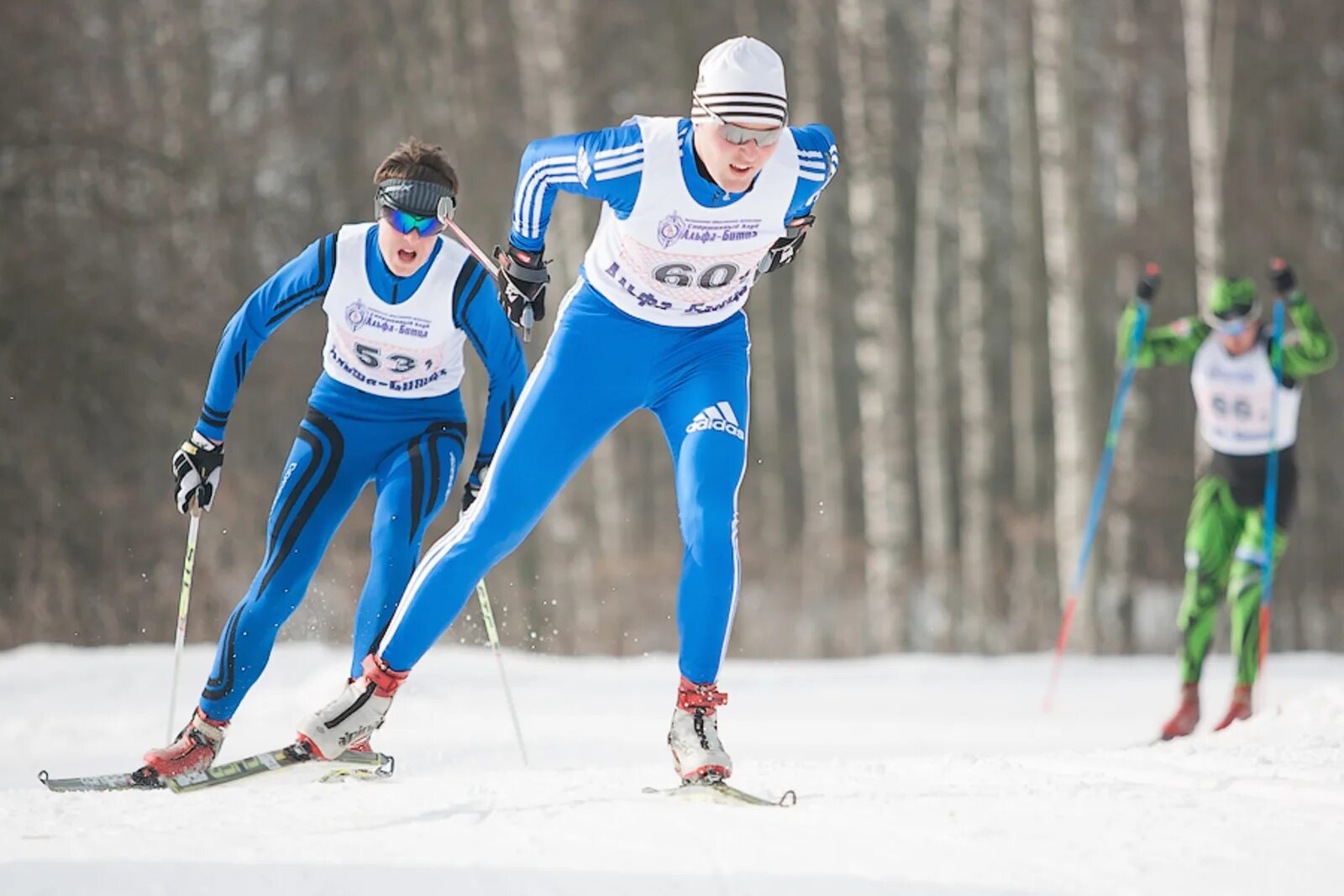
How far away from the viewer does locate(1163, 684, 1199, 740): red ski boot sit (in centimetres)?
796

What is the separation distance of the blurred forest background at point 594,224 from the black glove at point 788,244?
357 inches

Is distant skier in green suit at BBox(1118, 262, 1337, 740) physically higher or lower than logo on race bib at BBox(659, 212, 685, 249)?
lower

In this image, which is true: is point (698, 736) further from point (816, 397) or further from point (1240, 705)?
point (816, 397)

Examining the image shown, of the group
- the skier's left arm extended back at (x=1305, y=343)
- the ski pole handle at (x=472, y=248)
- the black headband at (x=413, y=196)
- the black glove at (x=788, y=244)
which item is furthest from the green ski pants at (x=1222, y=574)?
the black headband at (x=413, y=196)

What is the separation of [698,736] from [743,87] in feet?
5.63

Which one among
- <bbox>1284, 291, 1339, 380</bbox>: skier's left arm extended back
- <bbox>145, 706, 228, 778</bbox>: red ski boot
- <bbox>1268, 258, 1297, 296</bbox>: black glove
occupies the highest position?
<bbox>1268, 258, 1297, 296</bbox>: black glove

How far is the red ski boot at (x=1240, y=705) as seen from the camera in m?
8.10

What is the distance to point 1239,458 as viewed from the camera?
8469 mm

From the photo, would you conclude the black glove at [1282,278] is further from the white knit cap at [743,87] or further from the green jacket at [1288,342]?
the white knit cap at [743,87]

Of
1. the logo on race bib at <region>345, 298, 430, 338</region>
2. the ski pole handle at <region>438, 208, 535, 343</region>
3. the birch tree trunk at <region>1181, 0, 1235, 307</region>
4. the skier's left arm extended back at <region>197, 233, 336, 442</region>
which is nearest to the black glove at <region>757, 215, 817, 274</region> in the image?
the ski pole handle at <region>438, 208, 535, 343</region>

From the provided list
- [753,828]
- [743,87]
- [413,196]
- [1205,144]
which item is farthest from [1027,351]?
[753,828]

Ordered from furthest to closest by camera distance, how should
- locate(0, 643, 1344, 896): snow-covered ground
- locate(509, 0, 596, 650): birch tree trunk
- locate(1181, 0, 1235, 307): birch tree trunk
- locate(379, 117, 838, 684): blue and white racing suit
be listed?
locate(509, 0, 596, 650): birch tree trunk < locate(1181, 0, 1235, 307): birch tree trunk < locate(379, 117, 838, 684): blue and white racing suit < locate(0, 643, 1344, 896): snow-covered ground

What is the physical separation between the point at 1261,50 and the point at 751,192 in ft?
44.2

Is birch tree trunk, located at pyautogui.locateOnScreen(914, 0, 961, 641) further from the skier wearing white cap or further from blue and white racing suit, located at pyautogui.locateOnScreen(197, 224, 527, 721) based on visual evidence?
the skier wearing white cap
